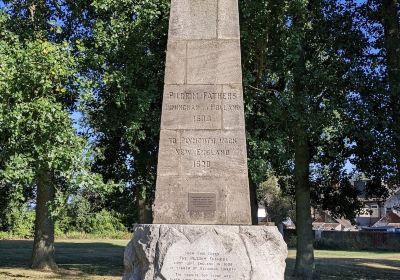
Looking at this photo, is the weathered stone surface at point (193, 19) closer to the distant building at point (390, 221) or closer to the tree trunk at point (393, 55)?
the tree trunk at point (393, 55)

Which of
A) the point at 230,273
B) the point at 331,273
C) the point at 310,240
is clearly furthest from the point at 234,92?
the point at 331,273

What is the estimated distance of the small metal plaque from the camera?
7445mm

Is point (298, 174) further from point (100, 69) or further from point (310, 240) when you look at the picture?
point (100, 69)

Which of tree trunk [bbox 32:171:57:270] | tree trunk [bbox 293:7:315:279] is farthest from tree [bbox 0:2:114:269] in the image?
tree trunk [bbox 293:7:315:279]

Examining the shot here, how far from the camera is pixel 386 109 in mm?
15648

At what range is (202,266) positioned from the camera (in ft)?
22.6

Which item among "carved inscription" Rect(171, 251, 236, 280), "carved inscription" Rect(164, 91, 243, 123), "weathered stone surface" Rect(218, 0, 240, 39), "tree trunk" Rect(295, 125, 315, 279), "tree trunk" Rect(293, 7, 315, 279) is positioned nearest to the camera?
"carved inscription" Rect(171, 251, 236, 280)

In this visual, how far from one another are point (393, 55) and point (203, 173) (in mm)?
10023

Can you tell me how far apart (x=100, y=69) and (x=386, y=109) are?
8.04 metres

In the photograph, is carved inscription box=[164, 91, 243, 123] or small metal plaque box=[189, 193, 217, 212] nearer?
small metal plaque box=[189, 193, 217, 212]

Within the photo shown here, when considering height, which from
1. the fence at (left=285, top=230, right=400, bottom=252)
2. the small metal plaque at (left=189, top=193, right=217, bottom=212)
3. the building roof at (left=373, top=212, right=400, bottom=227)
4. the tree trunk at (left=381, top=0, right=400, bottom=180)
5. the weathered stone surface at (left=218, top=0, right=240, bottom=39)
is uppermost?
the tree trunk at (left=381, top=0, right=400, bottom=180)

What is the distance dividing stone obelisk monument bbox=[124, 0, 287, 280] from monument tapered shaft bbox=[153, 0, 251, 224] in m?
0.01

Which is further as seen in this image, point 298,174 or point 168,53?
point 298,174

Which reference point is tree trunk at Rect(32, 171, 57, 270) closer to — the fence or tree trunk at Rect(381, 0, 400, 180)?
tree trunk at Rect(381, 0, 400, 180)
